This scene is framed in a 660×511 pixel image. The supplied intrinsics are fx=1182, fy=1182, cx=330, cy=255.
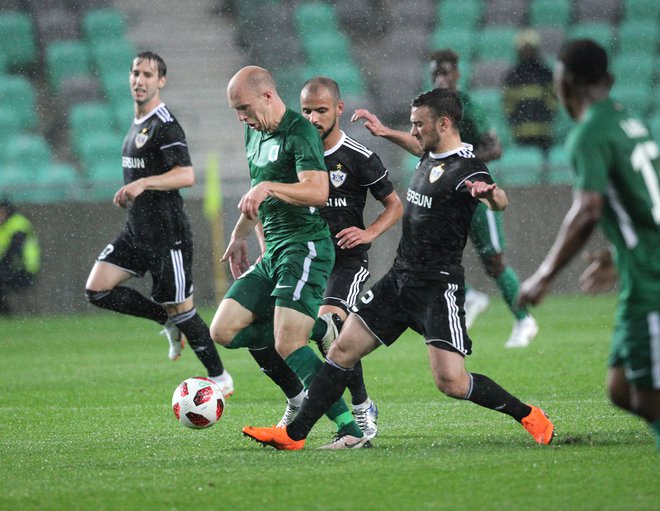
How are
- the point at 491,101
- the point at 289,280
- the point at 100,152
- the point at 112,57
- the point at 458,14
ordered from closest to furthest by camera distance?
1. the point at 289,280
2. the point at 100,152
3. the point at 491,101
4. the point at 112,57
5. the point at 458,14

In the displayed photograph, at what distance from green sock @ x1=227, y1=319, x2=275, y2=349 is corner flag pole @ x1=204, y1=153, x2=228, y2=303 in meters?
8.46

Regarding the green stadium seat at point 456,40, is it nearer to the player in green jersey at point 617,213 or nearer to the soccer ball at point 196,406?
the soccer ball at point 196,406

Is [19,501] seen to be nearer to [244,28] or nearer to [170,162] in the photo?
[170,162]

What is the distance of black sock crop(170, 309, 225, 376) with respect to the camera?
808cm

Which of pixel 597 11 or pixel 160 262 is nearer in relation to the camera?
pixel 160 262

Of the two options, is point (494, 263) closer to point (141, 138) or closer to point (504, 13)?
point (141, 138)

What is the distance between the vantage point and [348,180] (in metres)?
7.00

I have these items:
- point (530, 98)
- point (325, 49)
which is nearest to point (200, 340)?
point (530, 98)

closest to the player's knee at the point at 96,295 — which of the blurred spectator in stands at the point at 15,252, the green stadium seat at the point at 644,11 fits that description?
the blurred spectator in stands at the point at 15,252

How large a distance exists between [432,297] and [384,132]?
1.51 m

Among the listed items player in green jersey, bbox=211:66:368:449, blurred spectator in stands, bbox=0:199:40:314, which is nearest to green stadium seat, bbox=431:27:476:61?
blurred spectator in stands, bbox=0:199:40:314

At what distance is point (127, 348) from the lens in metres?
11.9

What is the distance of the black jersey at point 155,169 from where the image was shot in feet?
27.0

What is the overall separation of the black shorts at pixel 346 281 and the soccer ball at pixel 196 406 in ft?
3.22
